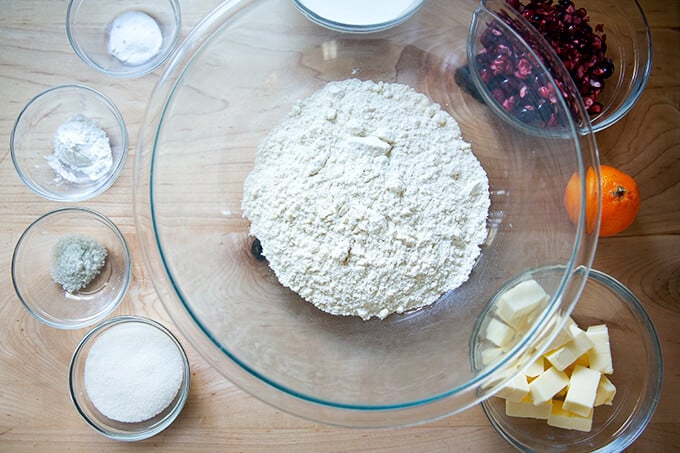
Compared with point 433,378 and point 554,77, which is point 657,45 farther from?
point 433,378

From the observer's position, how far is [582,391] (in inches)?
54.4

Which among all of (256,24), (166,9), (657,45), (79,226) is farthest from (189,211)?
(657,45)

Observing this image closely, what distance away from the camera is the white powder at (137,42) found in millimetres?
1569

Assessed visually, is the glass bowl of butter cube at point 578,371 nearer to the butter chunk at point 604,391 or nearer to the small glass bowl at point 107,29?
the butter chunk at point 604,391

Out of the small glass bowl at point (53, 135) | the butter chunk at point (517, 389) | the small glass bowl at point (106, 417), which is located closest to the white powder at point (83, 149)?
the small glass bowl at point (53, 135)

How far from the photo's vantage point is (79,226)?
5.02 feet

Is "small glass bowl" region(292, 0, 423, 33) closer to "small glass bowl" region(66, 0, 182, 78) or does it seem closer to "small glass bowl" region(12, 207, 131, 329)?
"small glass bowl" region(66, 0, 182, 78)

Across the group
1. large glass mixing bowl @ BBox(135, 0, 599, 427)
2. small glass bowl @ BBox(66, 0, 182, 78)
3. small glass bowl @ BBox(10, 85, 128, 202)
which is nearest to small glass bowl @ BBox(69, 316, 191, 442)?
large glass mixing bowl @ BBox(135, 0, 599, 427)

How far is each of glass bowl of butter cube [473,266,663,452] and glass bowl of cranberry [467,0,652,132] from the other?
0.37 metres

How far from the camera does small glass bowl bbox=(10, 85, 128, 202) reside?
1.52m

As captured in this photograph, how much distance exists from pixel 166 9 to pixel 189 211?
0.55 meters

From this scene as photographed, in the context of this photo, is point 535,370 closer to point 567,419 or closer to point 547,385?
point 547,385

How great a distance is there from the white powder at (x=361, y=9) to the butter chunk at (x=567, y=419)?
969mm

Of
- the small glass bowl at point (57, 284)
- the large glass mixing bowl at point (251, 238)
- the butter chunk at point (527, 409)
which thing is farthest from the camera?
the small glass bowl at point (57, 284)
